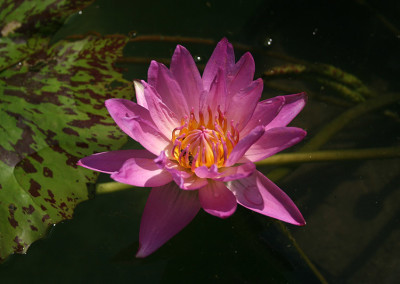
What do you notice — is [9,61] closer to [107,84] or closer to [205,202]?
[107,84]

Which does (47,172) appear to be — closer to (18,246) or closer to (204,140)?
(18,246)

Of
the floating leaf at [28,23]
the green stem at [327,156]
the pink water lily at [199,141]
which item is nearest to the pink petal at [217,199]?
the pink water lily at [199,141]

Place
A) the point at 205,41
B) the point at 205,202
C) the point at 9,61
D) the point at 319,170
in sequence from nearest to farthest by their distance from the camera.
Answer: the point at 205,202, the point at 9,61, the point at 319,170, the point at 205,41

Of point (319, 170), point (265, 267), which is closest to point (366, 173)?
point (319, 170)

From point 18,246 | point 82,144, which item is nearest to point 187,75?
point 82,144

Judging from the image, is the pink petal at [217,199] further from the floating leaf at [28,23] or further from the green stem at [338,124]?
the floating leaf at [28,23]

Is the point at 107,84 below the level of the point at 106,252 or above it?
above

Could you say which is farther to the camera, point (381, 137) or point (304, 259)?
point (381, 137)
